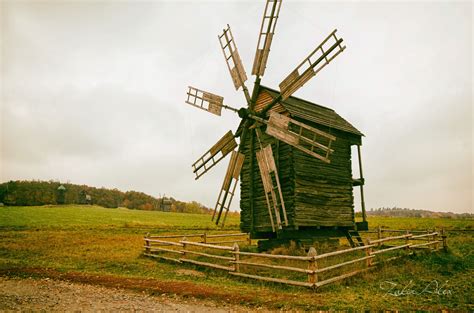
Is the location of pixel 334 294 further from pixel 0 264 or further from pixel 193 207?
pixel 193 207

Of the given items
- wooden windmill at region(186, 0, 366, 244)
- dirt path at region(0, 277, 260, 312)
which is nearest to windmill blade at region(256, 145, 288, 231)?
wooden windmill at region(186, 0, 366, 244)

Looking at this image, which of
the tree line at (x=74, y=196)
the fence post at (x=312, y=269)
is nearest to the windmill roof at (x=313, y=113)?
the fence post at (x=312, y=269)

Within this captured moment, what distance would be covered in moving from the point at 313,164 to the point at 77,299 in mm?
10736

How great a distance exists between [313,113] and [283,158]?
3.46 metres

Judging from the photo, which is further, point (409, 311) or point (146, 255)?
point (146, 255)

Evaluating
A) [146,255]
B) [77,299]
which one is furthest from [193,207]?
[77,299]

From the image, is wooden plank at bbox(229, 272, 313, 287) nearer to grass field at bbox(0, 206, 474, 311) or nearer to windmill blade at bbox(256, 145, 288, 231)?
grass field at bbox(0, 206, 474, 311)

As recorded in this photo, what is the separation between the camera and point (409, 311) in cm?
734

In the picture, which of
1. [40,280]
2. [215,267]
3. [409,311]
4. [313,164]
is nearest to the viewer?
[409,311]

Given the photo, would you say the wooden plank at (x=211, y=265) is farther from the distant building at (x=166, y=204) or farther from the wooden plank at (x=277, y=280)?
the distant building at (x=166, y=204)

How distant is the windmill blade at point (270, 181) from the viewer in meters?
13.9

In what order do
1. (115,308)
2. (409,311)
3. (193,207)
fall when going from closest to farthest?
(409,311)
(115,308)
(193,207)

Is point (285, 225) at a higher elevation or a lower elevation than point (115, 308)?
higher

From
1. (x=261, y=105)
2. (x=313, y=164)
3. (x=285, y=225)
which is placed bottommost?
(x=285, y=225)
